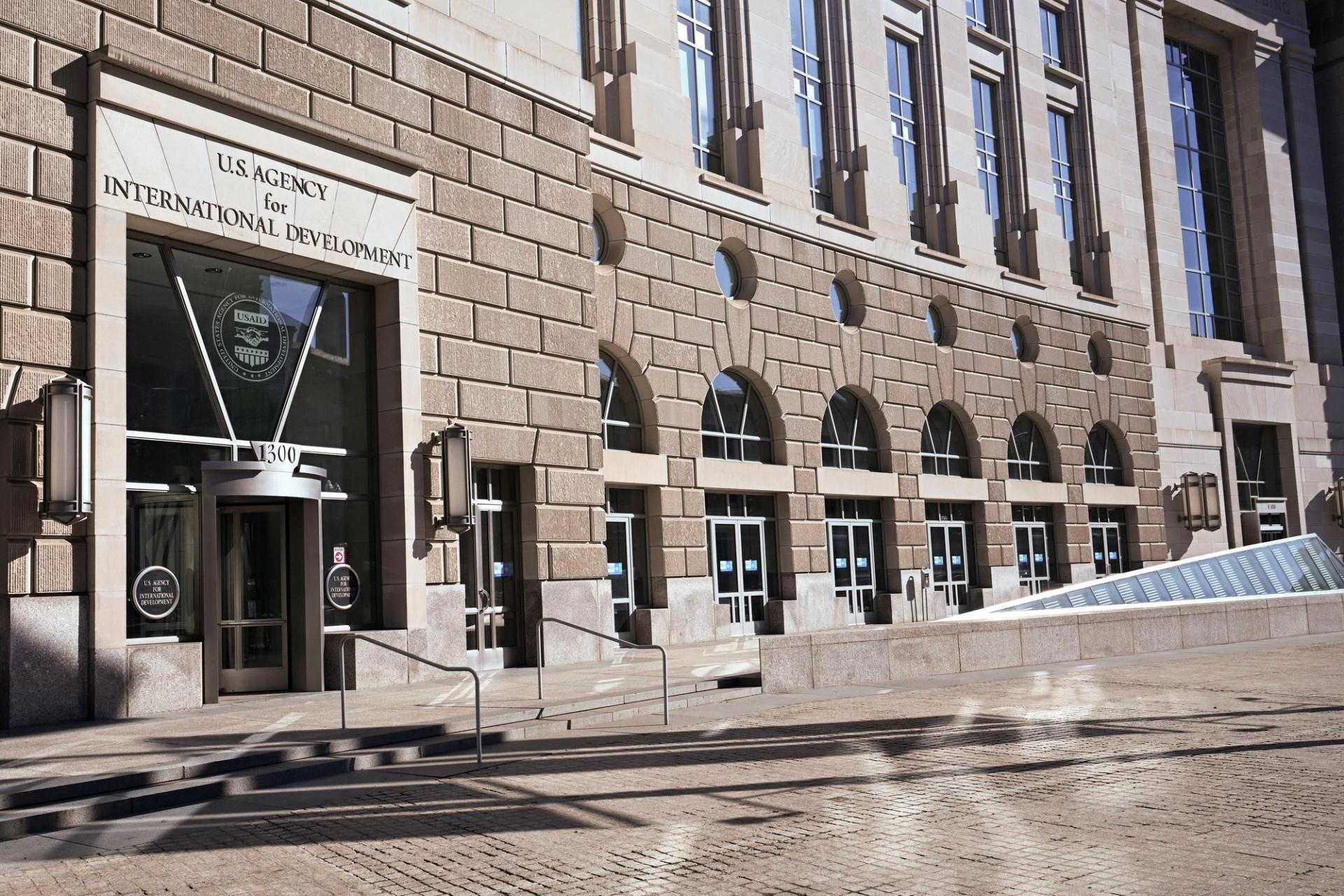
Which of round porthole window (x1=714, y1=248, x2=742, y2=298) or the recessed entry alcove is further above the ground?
round porthole window (x1=714, y1=248, x2=742, y2=298)

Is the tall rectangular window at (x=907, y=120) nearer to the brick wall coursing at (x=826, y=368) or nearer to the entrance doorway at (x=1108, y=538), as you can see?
the brick wall coursing at (x=826, y=368)

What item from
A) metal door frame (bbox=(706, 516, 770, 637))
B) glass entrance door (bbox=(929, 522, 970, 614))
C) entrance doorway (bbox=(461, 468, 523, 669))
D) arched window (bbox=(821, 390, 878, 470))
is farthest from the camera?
glass entrance door (bbox=(929, 522, 970, 614))

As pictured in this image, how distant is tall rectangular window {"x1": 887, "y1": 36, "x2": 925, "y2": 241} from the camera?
34406 mm

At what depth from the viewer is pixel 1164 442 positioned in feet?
137

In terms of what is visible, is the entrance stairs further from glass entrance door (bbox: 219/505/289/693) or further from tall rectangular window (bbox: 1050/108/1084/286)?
tall rectangular window (bbox: 1050/108/1084/286)

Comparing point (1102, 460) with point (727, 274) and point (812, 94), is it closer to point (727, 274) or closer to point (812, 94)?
point (812, 94)

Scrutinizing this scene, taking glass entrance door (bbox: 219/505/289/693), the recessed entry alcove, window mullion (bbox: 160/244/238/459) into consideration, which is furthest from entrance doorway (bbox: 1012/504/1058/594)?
window mullion (bbox: 160/244/238/459)

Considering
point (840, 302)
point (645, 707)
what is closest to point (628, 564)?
point (645, 707)

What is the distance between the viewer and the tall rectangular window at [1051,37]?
40812mm

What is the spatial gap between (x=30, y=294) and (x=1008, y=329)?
90.8 ft

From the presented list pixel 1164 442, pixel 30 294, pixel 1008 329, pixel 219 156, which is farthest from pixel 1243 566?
pixel 30 294

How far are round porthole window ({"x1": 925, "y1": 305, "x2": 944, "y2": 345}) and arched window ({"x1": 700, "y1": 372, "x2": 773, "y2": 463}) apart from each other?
753 centimetres

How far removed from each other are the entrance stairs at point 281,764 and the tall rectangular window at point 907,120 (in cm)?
2262

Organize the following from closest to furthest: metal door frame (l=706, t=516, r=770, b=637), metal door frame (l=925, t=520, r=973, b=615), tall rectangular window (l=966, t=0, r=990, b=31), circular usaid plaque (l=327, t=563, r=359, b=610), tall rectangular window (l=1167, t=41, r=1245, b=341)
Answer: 1. circular usaid plaque (l=327, t=563, r=359, b=610)
2. metal door frame (l=706, t=516, r=770, b=637)
3. metal door frame (l=925, t=520, r=973, b=615)
4. tall rectangular window (l=966, t=0, r=990, b=31)
5. tall rectangular window (l=1167, t=41, r=1245, b=341)
